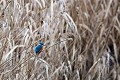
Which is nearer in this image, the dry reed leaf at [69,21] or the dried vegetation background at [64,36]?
the dried vegetation background at [64,36]

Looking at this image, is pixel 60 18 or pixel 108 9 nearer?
pixel 60 18

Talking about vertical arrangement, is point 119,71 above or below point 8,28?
below

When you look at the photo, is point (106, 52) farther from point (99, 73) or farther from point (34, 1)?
point (34, 1)

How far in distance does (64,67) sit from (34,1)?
54cm

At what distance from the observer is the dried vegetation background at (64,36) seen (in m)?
2.17

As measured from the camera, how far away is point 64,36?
8.38 feet

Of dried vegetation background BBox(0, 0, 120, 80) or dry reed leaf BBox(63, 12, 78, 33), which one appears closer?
dried vegetation background BBox(0, 0, 120, 80)

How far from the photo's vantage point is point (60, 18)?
2555mm

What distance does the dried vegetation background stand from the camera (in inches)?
85.6

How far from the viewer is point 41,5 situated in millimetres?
2553

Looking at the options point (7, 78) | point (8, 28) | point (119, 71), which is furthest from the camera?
point (119, 71)

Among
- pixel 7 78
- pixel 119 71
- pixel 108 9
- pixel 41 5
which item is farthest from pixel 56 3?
pixel 7 78

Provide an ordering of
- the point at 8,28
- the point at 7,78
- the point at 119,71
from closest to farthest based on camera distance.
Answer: the point at 7,78, the point at 8,28, the point at 119,71

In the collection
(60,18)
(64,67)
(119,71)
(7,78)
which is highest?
(60,18)
